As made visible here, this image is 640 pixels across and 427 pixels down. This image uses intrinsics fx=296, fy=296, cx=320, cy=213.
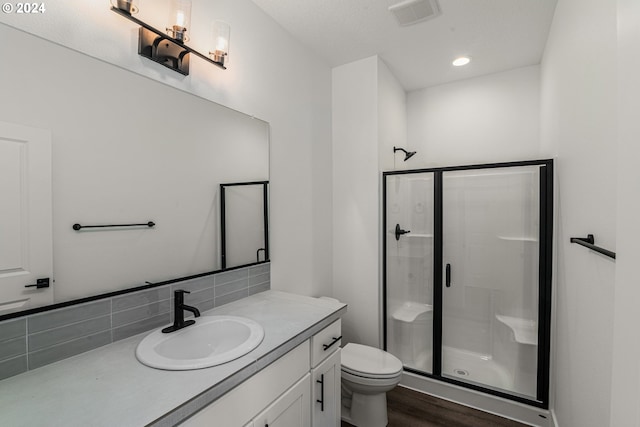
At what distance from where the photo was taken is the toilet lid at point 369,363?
1874mm

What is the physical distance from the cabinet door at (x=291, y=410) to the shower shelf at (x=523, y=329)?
1.68m

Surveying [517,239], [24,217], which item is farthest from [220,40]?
[517,239]

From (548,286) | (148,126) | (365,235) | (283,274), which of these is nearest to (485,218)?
(548,286)

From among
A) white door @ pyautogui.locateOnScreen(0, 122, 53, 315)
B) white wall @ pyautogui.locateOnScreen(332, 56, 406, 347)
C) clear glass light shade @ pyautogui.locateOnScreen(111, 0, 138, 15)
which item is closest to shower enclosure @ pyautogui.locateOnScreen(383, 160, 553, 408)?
white wall @ pyautogui.locateOnScreen(332, 56, 406, 347)

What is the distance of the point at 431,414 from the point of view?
2102 millimetres

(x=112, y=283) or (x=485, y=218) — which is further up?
(x=485, y=218)

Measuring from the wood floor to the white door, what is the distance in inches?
76.5

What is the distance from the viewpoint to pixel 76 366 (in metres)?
0.99

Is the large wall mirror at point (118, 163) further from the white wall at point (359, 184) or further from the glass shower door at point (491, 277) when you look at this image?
the glass shower door at point (491, 277)

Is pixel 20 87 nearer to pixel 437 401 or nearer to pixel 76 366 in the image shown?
pixel 76 366

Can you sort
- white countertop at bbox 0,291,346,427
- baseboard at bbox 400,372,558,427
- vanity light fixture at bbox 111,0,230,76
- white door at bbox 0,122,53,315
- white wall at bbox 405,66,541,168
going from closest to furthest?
white countertop at bbox 0,291,346,427 < white door at bbox 0,122,53,315 < vanity light fixture at bbox 111,0,230,76 < baseboard at bbox 400,372,558,427 < white wall at bbox 405,66,541,168

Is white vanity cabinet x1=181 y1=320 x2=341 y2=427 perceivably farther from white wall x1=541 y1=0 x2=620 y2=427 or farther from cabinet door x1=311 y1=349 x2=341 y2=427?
white wall x1=541 y1=0 x2=620 y2=427

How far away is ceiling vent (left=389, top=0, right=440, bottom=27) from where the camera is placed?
1816mm

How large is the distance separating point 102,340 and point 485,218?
243 cm
